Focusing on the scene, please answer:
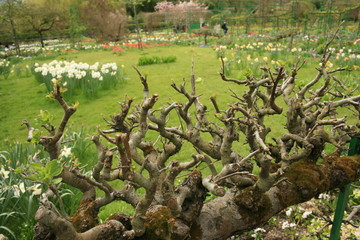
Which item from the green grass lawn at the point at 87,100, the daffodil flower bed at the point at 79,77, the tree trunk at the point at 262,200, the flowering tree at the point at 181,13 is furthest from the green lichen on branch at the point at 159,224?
the flowering tree at the point at 181,13

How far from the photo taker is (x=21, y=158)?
289cm

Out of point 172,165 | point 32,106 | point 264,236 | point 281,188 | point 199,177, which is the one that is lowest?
point 264,236

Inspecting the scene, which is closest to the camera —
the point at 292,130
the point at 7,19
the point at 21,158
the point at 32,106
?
the point at 292,130

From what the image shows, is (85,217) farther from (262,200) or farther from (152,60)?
(152,60)

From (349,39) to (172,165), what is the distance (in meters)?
15.5

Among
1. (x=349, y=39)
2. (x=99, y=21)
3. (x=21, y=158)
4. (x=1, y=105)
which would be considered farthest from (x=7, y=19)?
(x=349, y=39)

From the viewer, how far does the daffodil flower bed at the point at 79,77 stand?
6426mm

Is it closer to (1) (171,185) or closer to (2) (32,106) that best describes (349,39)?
(2) (32,106)

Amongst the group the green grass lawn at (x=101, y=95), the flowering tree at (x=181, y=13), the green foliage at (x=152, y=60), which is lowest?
the green grass lawn at (x=101, y=95)

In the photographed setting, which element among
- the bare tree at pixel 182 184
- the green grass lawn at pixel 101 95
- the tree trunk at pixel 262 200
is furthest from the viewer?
the green grass lawn at pixel 101 95

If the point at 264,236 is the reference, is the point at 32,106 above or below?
above

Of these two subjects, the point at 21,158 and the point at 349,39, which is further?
the point at 349,39

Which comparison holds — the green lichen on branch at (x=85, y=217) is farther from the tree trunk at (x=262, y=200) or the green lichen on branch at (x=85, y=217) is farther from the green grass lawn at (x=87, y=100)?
the green grass lawn at (x=87, y=100)

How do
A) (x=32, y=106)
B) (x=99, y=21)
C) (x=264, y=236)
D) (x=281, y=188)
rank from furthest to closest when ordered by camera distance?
(x=99, y=21), (x=32, y=106), (x=264, y=236), (x=281, y=188)
